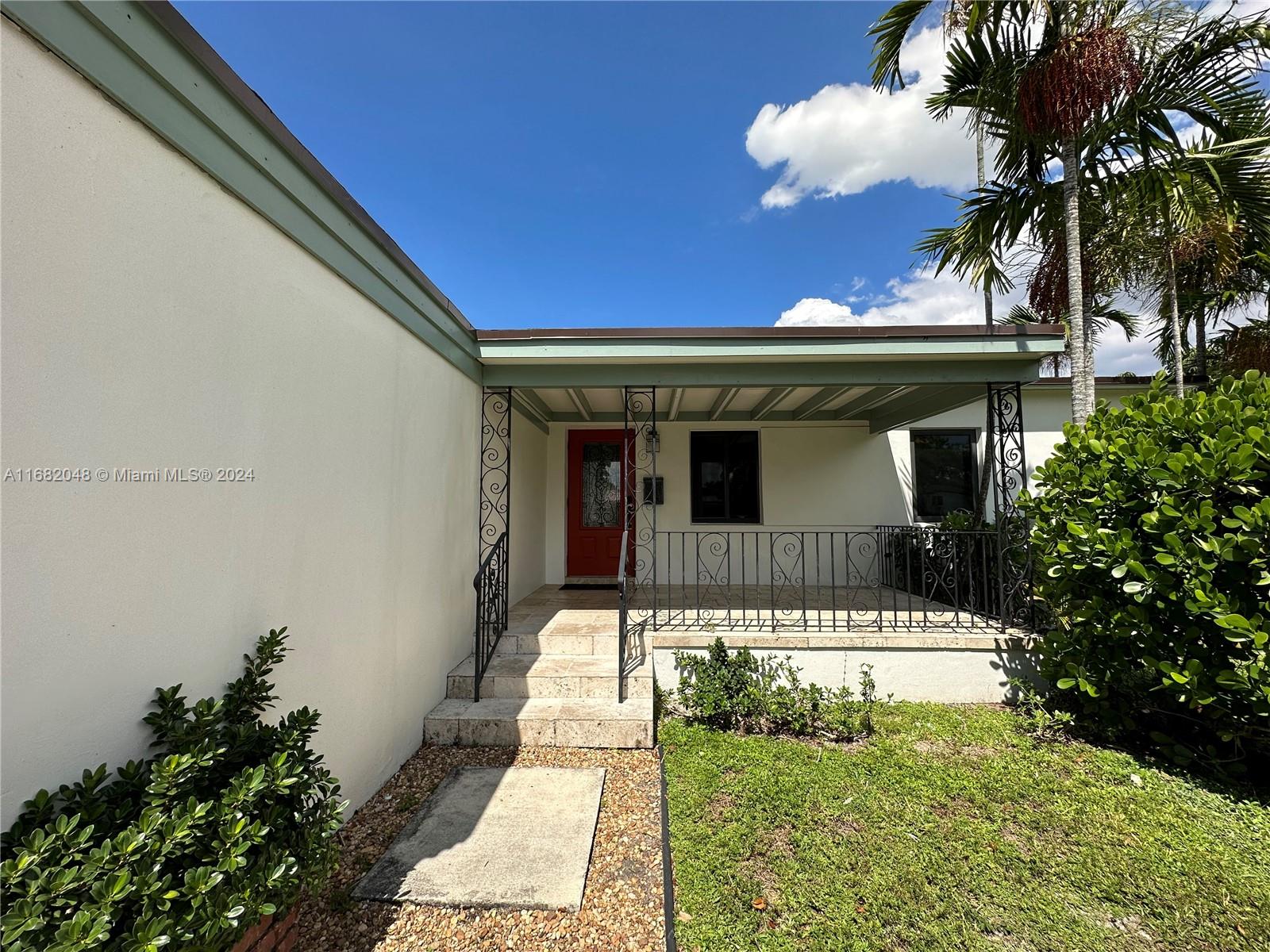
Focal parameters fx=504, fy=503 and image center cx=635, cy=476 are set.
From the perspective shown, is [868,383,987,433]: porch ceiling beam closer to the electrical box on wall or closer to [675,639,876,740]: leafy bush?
[675,639,876,740]: leafy bush

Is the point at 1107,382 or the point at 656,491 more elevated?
the point at 1107,382

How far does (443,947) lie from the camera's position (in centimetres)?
205

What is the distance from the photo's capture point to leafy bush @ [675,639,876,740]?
13.1ft

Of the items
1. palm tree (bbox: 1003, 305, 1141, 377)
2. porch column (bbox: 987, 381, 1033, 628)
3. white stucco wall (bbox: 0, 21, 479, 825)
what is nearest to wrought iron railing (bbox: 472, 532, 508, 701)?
white stucco wall (bbox: 0, 21, 479, 825)

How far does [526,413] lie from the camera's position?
6.56 meters

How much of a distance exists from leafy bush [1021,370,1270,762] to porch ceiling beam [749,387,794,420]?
105 inches

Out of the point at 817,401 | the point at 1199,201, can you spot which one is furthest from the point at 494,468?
the point at 1199,201

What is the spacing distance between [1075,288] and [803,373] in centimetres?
280

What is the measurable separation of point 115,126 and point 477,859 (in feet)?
10.9

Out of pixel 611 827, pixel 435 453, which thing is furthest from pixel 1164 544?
pixel 435 453

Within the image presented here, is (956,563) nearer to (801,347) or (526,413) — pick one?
(801,347)

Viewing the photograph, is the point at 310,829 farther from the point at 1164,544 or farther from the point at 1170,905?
the point at 1164,544

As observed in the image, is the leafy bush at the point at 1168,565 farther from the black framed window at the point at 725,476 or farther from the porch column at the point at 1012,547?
the black framed window at the point at 725,476

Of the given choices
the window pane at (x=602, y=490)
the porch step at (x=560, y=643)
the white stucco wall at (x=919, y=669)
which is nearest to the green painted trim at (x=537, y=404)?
the window pane at (x=602, y=490)
